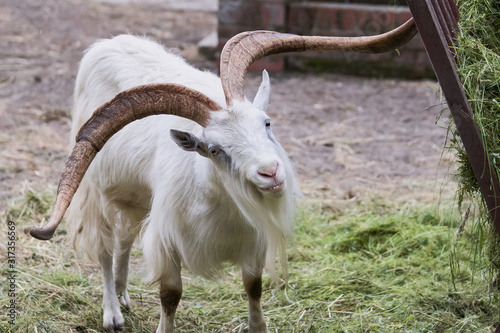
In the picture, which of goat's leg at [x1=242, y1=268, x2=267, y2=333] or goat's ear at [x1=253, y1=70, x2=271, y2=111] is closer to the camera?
goat's ear at [x1=253, y1=70, x2=271, y2=111]

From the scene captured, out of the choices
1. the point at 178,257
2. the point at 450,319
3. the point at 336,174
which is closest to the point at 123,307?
the point at 178,257

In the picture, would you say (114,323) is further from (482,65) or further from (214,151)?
(482,65)

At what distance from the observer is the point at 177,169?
4.29m

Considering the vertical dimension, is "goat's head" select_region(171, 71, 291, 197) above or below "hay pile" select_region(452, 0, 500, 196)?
below

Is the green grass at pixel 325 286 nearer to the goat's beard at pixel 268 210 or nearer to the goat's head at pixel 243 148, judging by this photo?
the goat's beard at pixel 268 210

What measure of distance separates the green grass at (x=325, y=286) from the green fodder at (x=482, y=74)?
43cm

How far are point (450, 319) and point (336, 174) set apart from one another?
3182 mm

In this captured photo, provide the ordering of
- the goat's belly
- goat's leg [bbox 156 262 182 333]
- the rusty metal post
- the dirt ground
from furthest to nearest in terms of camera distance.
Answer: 1. the dirt ground
2. goat's leg [bbox 156 262 182 333]
3. the goat's belly
4. the rusty metal post

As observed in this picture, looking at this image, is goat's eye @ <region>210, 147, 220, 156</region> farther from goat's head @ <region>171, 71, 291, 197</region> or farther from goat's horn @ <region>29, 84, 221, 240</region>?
goat's horn @ <region>29, 84, 221, 240</region>

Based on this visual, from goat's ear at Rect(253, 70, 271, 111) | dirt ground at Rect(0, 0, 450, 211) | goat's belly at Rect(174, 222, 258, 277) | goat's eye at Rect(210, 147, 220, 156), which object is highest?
goat's ear at Rect(253, 70, 271, 111)

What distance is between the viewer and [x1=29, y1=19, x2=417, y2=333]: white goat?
3.79 meters

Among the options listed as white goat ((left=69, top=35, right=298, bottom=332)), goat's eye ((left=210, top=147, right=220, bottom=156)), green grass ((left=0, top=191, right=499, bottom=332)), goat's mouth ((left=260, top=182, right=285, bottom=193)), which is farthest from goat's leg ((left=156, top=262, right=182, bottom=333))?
goat's mouth ((left=260, top=182, right=285, bottom=193))

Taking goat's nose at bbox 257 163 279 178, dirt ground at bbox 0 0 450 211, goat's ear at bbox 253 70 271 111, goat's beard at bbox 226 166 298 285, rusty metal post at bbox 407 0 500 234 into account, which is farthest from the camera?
dirt ground at bbox 0 0 450 211

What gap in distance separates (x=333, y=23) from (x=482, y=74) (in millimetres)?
7842
